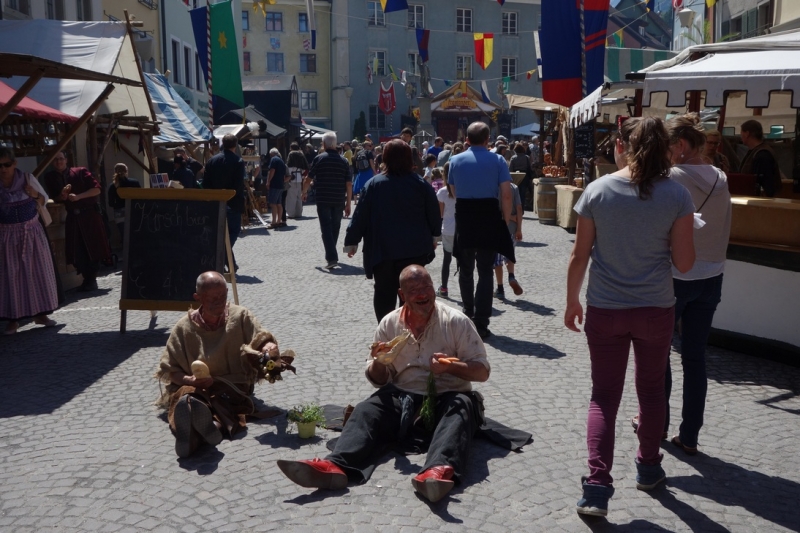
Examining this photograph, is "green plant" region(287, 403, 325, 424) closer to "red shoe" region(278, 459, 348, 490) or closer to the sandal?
"red shoe" region(278, 459, 348, 490)

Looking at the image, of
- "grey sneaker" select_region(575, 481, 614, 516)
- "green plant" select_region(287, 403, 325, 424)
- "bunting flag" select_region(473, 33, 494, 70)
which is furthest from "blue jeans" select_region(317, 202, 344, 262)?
"bunting flag" select_region(473, 33, 494, 70)

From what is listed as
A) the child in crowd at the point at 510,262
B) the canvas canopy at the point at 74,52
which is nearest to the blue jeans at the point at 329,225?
the child in crowd at the point at 510,262

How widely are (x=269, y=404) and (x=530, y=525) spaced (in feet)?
8.45

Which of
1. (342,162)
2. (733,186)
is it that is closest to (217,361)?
(733,186)

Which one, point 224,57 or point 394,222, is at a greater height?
point 224,57

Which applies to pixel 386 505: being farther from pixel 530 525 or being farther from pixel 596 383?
pixel 596 383

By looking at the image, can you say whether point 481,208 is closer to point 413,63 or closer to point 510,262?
point 510,262

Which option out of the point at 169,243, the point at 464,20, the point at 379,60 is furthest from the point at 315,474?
the point at 464,20

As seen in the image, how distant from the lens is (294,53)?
180 ft

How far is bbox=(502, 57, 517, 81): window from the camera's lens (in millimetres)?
56656

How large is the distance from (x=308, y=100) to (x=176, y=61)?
24.0 m

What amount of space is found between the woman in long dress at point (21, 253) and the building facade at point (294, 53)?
151 ft

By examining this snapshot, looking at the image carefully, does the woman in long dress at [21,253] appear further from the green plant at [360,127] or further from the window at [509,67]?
the window at [509,67]

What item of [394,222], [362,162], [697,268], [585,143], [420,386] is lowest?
[420,386]
